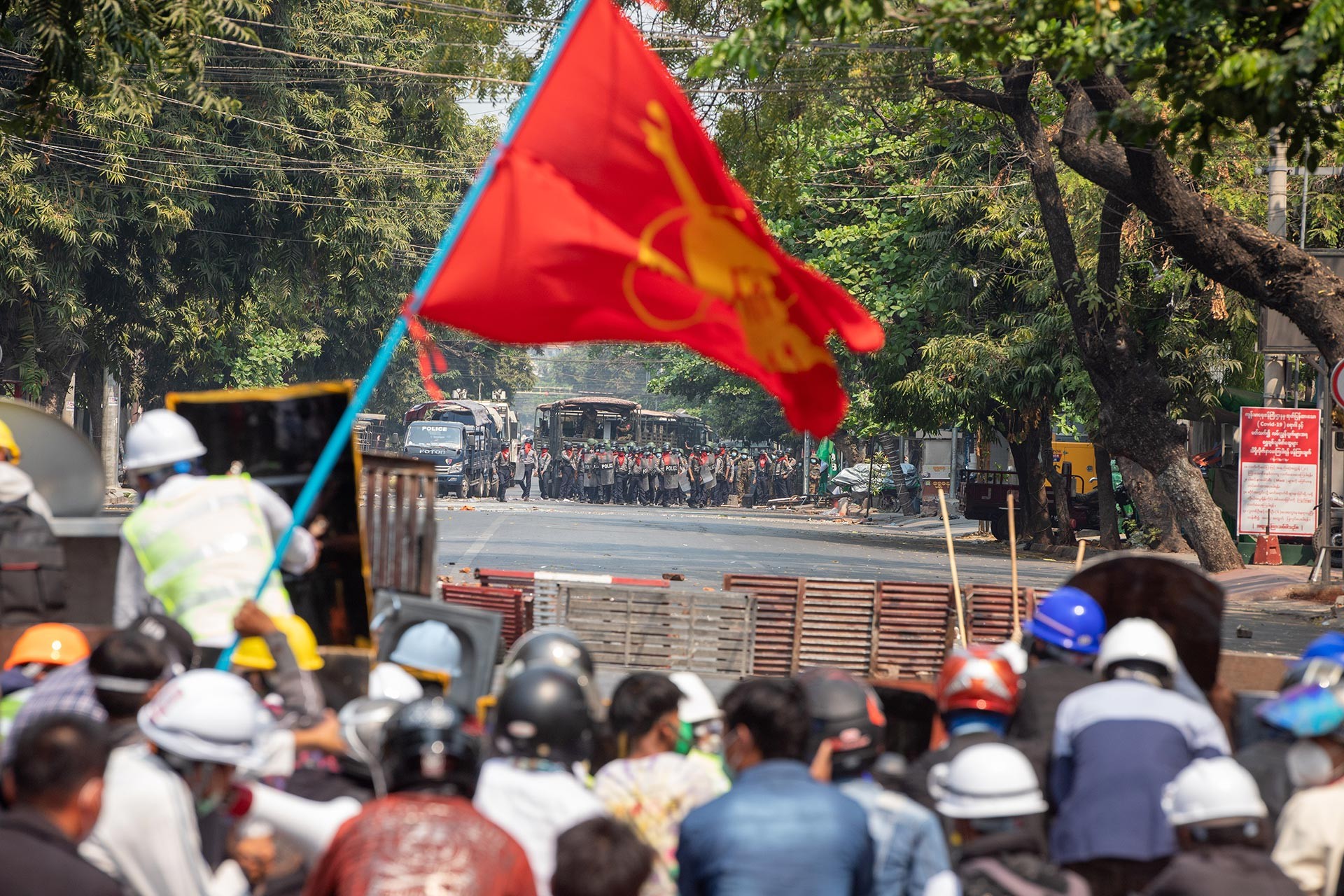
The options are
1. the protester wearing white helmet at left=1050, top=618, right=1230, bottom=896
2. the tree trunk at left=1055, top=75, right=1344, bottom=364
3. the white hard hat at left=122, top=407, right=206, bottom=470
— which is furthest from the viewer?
the tree trunk at left=1055, top=75, right=1344, bottom=364

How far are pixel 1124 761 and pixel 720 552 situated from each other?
22.1m

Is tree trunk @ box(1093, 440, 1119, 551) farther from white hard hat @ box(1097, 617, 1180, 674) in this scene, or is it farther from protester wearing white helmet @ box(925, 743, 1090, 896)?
protester wearing white helmet @ box(925, 743, 1090, 896)

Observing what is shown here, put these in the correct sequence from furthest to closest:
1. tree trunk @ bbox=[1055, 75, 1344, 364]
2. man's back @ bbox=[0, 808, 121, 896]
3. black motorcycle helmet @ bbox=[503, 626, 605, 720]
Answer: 1. tree trunk @ bbox=[1055, 75, 1344, 364]
2. black motorcycle helmet @ bbox=[503, 626, 605, 720]
3. man's back @ bbox=[0, 808, 121, 896]

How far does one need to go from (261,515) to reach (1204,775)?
344 centimetres

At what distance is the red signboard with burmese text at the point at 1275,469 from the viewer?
19.4m

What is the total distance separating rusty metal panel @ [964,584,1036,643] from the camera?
12055mm

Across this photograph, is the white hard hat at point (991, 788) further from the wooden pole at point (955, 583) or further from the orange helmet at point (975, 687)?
the wooden pole at point (955, 583)

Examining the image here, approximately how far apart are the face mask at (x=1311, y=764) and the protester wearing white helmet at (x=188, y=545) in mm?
3321

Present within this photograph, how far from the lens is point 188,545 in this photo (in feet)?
18.0

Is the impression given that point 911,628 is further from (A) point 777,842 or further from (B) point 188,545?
(A) point 777,842

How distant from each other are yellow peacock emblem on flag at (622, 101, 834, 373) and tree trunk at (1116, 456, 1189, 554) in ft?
72.1

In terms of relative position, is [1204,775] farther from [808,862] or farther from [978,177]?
[978,177]

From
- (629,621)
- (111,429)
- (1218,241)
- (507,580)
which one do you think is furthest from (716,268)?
(111,429)

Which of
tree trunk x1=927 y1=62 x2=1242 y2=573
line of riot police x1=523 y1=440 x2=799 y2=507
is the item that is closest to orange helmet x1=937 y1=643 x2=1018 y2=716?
tree trunk x1=927 y1=62 x2=1242 y2=573
